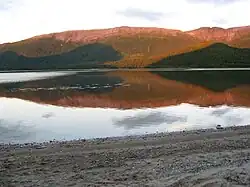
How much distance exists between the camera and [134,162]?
45.7ft

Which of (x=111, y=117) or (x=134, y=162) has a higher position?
(x=134, y=162)

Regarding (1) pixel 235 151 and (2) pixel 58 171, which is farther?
(1) pixel 235 151

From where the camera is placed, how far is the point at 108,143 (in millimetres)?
19078

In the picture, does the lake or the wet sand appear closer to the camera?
the wet sand

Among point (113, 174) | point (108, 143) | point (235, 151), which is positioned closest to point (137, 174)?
point (113, 174)

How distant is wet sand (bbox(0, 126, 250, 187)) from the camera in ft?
37.2

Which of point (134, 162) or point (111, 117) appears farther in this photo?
point (111, 117)

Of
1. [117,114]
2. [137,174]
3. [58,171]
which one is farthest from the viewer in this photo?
[117,114]

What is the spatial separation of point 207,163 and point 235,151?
2.54 meters

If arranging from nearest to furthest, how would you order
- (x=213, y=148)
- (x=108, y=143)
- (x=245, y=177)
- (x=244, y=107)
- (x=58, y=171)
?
(x=245, y=177) → (x=58, y=171) → (x=213, y=148) → (x=108, y=143) → (x=244, y=107)

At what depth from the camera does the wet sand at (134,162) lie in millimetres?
11328

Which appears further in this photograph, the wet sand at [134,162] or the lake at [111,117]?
the lake at [111,117]

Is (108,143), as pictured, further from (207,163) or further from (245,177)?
(245,177)

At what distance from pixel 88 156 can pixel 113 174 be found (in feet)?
11.2
